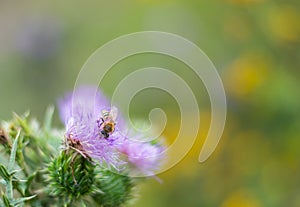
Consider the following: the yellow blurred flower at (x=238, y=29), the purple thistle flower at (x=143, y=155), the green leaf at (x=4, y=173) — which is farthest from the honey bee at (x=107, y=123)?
the yellow blurred flower at (x=238, y=29)

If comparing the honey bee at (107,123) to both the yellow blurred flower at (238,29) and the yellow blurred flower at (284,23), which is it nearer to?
the yellow blurred flower at (284,23)

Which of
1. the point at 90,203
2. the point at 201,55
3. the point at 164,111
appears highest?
the point at 201,55

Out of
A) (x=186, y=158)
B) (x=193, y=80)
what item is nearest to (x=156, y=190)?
→ (x=186, y=158)

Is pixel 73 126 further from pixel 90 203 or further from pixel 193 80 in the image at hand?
pixel 193 80

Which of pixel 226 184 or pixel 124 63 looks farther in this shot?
pixel 124 63

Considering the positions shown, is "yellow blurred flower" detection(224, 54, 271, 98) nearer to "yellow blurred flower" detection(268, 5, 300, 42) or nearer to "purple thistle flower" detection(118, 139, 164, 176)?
Answer: "yellow blurred flower" detection(268, 5, 300, 42)

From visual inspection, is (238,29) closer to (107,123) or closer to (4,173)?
(107,123)
